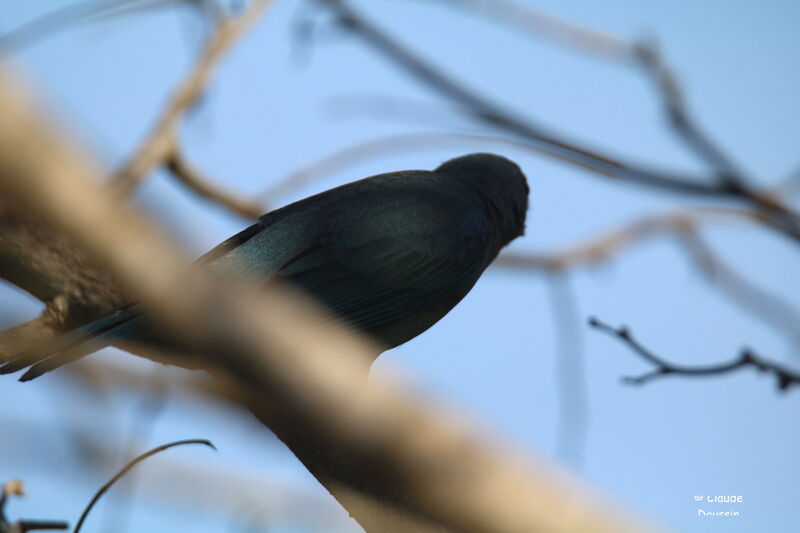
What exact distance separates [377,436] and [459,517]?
0.17 meters

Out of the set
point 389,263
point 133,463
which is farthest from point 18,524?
point 389,263

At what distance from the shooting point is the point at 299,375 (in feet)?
3.86

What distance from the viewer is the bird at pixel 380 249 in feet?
12.5

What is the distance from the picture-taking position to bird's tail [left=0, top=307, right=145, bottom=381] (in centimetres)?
211

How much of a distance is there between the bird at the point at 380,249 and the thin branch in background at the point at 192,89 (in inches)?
41.2

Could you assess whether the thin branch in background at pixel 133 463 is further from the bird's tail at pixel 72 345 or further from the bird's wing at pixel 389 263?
the bird's wing at pixel 389 263

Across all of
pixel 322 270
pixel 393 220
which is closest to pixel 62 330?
pixel 322 270

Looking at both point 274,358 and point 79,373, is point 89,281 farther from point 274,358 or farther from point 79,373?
point 79,373

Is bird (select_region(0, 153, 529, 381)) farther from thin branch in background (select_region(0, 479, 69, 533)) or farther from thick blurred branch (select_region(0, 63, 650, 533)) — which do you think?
thick blurred branch (select_region(0, 63, 650, 533))

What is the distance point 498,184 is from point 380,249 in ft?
4.47

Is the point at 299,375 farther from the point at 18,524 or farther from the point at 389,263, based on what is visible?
the point at 389,263

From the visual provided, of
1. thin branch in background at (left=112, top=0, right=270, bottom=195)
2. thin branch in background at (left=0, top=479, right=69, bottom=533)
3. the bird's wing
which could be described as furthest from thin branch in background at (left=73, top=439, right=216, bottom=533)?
thin branch in background at (left=112, top=0, right=270, bottom=195)

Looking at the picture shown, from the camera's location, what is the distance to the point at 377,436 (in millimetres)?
1243

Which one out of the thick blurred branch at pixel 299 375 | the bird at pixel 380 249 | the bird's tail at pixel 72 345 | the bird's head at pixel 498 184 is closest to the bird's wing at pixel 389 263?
the bird at pixel 380 249
